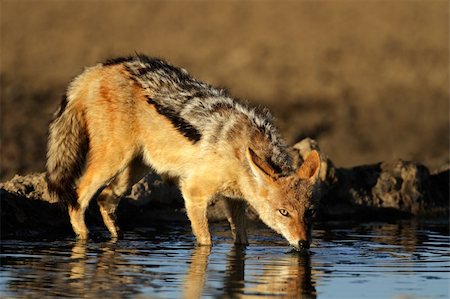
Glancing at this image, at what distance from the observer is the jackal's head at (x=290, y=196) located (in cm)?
1137

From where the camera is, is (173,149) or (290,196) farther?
(173,149)

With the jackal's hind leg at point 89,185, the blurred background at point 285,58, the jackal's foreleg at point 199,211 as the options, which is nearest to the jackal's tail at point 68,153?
the jackal's hind leg at point 89,185

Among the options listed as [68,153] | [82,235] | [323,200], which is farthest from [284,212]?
[323,200]

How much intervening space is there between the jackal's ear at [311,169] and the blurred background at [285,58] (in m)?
9.05

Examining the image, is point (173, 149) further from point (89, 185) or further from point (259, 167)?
point (259, 167)

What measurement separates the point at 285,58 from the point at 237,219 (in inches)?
508

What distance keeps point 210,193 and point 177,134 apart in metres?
0.82

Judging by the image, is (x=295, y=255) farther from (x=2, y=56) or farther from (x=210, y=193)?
(x=2, y=56)

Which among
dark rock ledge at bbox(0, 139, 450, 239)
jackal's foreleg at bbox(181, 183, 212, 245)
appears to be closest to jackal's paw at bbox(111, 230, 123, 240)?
dark rock ledge at bbox(0, 139, 450, 239)

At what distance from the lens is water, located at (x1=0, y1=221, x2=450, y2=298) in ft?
30.3

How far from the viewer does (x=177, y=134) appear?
12.5 meters

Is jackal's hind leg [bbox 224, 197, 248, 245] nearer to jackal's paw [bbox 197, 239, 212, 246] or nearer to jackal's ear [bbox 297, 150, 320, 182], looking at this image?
jackal's paw [bbox 197, 239, 212, 246]

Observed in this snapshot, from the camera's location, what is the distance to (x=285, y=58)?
24922 mm

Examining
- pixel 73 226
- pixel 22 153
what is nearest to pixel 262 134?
pixel 73 226
